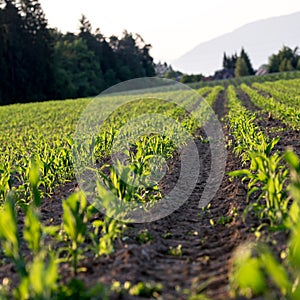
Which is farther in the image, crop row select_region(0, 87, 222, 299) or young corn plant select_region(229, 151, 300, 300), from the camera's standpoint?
crop row select_region(0, 87, 222, 299)

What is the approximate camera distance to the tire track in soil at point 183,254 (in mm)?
3234

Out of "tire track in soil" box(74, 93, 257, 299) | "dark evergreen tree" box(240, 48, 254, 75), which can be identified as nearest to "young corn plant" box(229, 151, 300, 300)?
"tire track in soil" box(74, 93, 257, 299)

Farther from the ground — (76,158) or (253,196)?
(76,158)

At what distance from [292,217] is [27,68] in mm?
42885

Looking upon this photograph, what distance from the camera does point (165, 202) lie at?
562 cm

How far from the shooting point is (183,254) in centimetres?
394

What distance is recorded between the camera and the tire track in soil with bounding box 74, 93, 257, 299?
10.6ft

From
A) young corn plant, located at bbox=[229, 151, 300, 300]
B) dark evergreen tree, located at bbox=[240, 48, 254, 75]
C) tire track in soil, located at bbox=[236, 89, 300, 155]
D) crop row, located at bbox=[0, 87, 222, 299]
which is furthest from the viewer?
dark evergreen tree, located at bbox=[240, 48, 254, 75]

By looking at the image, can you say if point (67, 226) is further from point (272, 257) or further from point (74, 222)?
point (272, 257)

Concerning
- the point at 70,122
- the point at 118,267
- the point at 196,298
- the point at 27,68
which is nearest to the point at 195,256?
the point at 118,267

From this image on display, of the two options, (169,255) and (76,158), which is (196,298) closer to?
(169,255)

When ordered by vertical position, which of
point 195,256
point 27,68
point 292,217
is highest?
point 27,68

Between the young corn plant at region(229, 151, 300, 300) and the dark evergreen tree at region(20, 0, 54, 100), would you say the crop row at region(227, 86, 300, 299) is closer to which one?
the young corn plant at region(229, 151, 300, 300)

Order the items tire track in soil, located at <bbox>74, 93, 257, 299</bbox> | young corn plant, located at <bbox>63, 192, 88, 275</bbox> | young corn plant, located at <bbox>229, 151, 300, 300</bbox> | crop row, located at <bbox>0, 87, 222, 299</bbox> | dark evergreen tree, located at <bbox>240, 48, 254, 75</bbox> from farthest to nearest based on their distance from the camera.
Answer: dark evergreen tree, located at <bbox>240, 48, 254, 75</bbox> < young corn plant, located at <bbox>63, 192, 88, 275</bbox> < tire track in soil, located at <bbox>74, 93, 257, 299</bbox> < crop row, located at <bbox>0, 87, 222, 299</bbox> < young corn plant, located at <bbox>229, 151, 300, 300</bbox>
